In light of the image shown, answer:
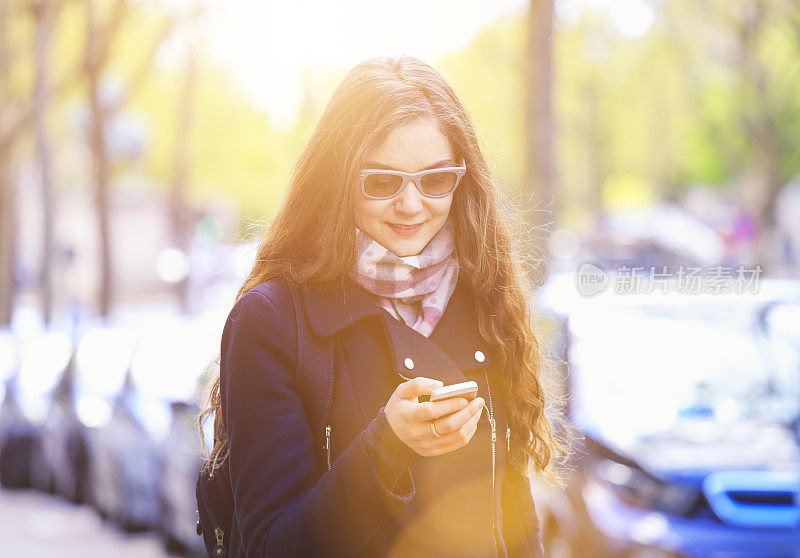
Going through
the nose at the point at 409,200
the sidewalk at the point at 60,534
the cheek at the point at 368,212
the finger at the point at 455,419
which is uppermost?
the nose at the point at 409,200

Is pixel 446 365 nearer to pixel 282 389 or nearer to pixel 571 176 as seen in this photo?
pixel 282 389

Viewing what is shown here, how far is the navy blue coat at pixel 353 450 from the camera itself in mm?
1962

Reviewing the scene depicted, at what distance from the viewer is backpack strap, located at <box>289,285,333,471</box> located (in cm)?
211

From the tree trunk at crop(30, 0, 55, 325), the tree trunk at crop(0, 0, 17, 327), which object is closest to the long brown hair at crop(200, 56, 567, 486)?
the tree trunk at crop(30, 0, 55, 325)

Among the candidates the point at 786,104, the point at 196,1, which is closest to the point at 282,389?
the point at 196,1

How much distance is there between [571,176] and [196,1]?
118 feet

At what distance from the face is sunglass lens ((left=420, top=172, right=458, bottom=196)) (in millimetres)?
15

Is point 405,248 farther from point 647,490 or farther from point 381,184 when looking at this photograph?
point 647,490

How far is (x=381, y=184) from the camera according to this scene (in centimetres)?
223

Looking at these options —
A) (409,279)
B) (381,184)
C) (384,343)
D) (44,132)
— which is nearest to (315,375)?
(384,343)

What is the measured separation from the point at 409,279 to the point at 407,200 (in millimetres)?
156

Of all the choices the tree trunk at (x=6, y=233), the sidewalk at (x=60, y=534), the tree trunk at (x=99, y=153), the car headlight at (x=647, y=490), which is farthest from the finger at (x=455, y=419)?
the tree trunk at (x=6, y=233)

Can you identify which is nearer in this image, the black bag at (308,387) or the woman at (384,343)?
the woman at (384,343)

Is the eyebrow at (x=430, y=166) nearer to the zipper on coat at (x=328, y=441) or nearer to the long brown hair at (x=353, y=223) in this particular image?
the long brown hair at (x=353, y=223)
